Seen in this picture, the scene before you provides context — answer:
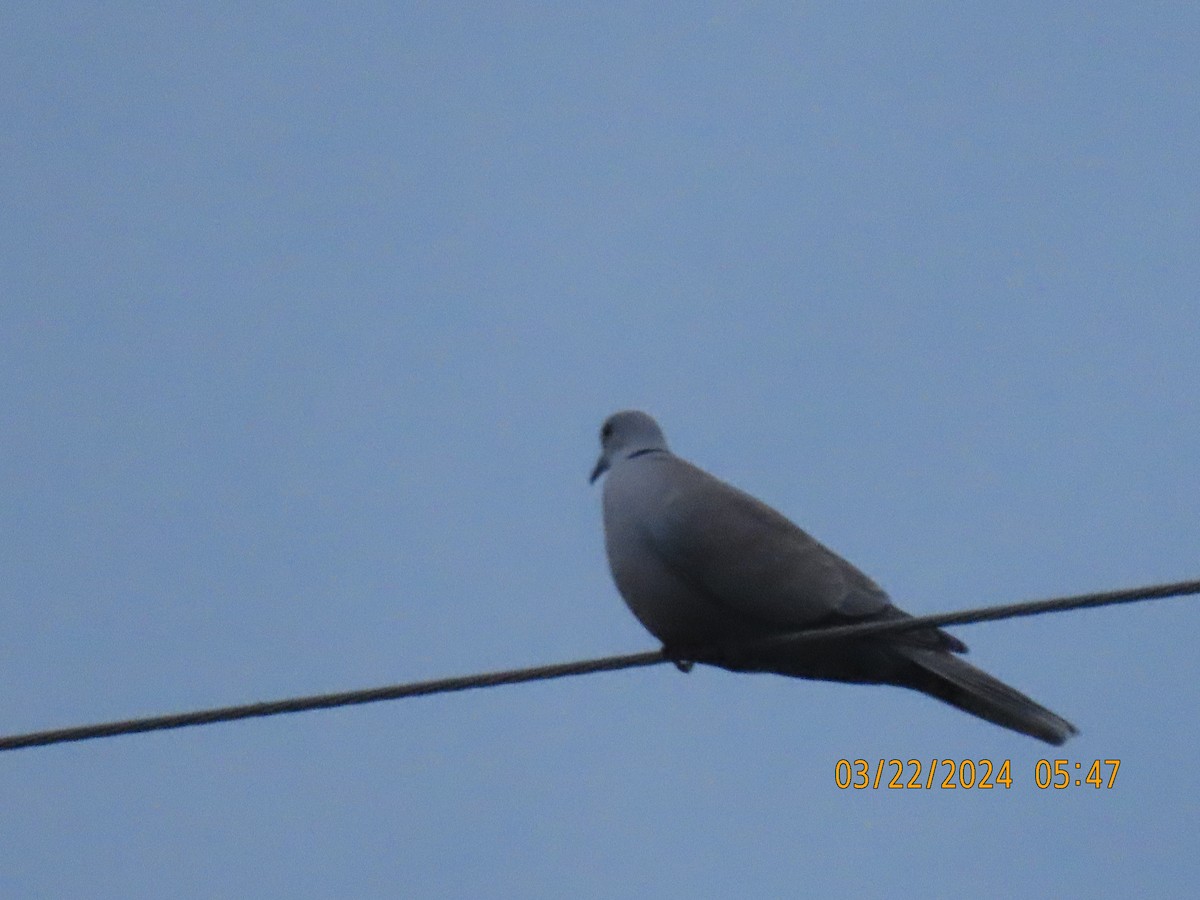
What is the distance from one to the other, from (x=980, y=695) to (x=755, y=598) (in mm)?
692

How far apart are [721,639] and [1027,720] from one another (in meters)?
0.93

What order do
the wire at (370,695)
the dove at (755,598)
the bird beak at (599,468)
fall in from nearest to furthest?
the wire at (370,695)
the dove at (755,598)
the bird beak at (599,468)

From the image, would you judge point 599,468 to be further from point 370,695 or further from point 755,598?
point 370,695

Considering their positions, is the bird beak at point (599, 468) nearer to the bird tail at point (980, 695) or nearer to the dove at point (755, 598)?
the dove at point (755, 598)

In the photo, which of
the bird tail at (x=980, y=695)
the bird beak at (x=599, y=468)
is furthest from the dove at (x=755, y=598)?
the bird beak at (x=599, y=468)

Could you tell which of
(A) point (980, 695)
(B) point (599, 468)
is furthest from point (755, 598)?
(B) point (599, 468)

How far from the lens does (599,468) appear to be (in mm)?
6898

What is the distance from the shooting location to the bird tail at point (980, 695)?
4.98 meters

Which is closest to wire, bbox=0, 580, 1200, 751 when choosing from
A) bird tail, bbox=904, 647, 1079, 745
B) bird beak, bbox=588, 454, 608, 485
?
bird tail, bbox=904, 647, 1079, 745

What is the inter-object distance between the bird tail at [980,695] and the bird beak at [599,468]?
1866mm

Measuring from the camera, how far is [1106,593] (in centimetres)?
415

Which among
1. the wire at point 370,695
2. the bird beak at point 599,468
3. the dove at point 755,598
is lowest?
the wire at point 370,695

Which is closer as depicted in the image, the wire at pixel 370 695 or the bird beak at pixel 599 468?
the wire at pixel 370 695

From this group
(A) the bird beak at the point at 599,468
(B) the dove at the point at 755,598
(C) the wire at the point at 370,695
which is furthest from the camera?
(A) the bird beak at the point at 599,468
